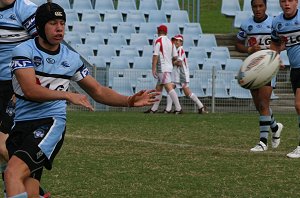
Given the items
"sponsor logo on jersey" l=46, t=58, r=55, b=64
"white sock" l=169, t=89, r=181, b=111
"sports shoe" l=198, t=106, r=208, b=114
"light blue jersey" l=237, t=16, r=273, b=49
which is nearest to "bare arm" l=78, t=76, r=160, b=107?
"sponsor logo on jersey" l=46, t=58, r=55, b=64

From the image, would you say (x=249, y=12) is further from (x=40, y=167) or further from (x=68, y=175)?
(x=40, y=167)

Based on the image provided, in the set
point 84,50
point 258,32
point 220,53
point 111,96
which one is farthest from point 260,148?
point 84,50

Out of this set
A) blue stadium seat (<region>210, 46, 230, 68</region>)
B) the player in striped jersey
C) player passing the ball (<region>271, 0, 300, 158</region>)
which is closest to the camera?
the player in striped jersey

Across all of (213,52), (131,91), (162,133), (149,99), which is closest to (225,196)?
(149,99)

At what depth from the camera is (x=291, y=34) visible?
12898 millimetres

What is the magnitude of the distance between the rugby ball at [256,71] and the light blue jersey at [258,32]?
2.69 m

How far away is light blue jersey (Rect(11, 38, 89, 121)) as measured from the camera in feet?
24.3

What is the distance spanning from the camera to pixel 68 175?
35.3ft

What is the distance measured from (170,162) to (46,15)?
5006 mm

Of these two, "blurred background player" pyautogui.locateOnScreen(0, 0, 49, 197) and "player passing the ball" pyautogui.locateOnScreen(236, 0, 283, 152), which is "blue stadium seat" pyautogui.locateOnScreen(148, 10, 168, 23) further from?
"blurred background player" pyautogui.locateOnScreen(0, 0, 49, 197)

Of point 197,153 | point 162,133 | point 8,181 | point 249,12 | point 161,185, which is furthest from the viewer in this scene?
point 249,12

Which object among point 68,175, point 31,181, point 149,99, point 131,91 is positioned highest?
point 149,99

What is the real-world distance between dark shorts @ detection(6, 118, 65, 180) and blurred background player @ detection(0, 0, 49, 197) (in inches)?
51.6

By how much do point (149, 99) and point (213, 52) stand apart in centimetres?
1905
